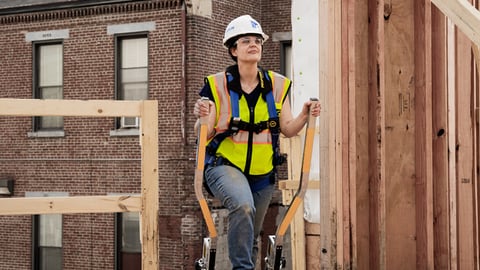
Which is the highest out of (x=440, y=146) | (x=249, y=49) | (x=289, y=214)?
(x=249, y=49)

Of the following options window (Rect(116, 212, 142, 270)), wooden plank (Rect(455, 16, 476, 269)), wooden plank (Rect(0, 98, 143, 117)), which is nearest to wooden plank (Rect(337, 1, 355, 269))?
wooden plank (Rect(455, 16, 476, 269))

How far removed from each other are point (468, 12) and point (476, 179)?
5.63 ft

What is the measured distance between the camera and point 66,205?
6.90m

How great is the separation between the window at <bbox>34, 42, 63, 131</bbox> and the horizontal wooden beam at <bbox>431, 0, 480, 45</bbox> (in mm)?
16792

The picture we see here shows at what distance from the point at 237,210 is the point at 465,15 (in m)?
1.53

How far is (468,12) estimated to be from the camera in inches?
161

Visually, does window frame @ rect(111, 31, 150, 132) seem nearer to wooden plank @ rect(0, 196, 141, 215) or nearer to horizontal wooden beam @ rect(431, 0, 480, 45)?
wooden plank @ rect(0, 196, 141, 215)

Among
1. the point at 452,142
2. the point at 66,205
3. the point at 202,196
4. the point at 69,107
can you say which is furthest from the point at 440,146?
the point at 69,107

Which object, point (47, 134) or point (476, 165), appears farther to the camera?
point (47, 134)

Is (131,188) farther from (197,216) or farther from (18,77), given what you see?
(18,77)

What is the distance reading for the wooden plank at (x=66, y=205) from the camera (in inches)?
267

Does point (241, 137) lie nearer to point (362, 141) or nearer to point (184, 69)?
point (362, 141)

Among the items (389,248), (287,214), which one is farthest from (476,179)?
(287,214)

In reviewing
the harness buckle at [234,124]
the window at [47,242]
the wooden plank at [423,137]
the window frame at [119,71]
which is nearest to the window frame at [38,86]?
the window frame at [119,71]
